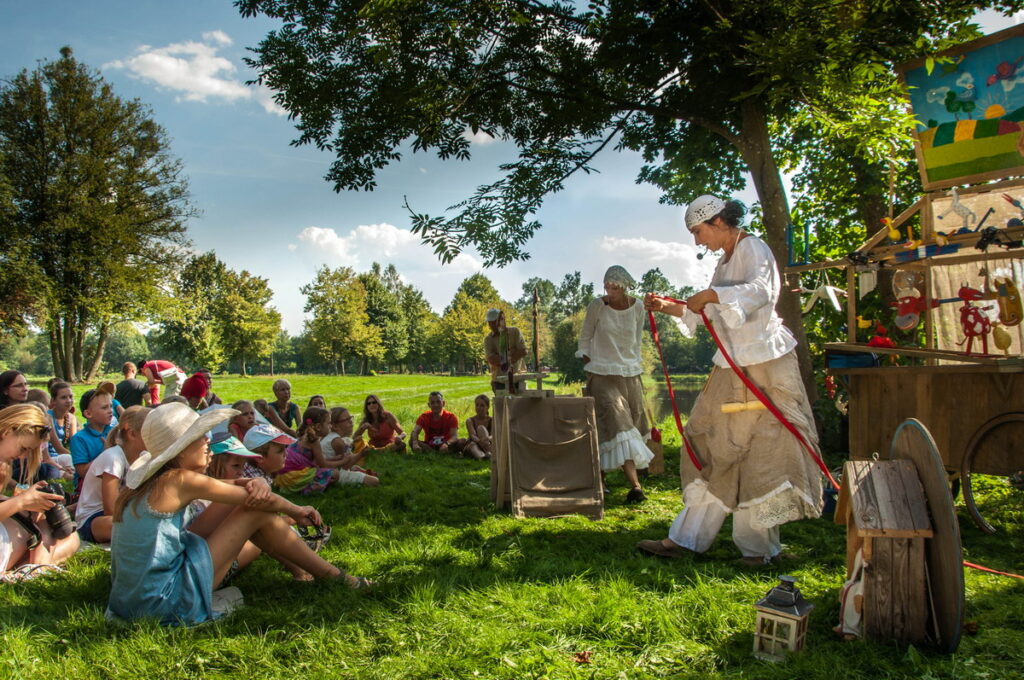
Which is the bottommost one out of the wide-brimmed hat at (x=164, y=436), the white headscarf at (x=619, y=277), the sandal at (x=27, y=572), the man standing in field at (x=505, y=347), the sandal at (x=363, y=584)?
the sandal at (x=363, y=584)

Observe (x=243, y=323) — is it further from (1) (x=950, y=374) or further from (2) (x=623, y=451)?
(1) (x=950, y=374)

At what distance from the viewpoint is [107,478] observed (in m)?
3.99

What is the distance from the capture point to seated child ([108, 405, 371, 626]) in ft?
9.46

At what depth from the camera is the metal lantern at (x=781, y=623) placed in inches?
99.7

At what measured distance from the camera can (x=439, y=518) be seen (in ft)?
16.6

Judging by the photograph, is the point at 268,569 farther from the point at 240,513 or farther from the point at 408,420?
the point at 408,420

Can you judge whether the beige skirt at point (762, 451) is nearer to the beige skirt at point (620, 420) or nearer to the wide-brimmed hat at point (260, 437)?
the beige skirt at point (620, 420)

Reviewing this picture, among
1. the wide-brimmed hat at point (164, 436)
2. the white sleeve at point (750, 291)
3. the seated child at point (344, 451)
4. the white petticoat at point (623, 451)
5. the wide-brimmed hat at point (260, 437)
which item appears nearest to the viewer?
the wide-brimmed hat at point (164, 436)

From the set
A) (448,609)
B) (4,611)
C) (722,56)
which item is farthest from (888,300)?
(4,611)

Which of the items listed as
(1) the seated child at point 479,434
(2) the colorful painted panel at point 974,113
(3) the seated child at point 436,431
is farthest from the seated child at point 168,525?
(3) the seated child at point 436,431

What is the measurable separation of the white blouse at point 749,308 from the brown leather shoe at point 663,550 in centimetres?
121

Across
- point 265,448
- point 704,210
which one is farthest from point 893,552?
point 265,448

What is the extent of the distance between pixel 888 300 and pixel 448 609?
836cm

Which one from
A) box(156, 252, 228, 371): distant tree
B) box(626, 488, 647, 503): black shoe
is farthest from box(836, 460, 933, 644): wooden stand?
box(156, 252, 228, 371): distant tree
